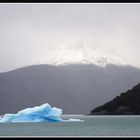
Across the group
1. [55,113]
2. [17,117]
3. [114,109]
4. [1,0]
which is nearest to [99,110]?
[114,109]

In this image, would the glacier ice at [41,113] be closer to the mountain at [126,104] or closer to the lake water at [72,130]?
the lake water at [72,130]

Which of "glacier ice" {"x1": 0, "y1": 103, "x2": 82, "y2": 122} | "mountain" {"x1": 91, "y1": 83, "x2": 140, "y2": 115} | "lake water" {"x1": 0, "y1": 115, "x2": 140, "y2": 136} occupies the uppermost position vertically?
"mountain" {"x1": 91, "y1": 83, "x2": 140, "y2": 115}

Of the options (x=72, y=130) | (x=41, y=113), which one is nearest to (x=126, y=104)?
(x=41, y=113)

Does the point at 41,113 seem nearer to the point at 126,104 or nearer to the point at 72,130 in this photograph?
the point at 72,130

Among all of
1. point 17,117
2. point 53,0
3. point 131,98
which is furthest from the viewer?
point 131,98

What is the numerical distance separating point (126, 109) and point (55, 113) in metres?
62.0

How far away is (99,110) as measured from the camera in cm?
13438

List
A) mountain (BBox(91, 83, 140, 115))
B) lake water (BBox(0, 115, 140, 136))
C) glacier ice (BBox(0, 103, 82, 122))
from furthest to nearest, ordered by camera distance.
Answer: mountain (BBox(91, 83, 140, 115))
glacier ice (BBox(0, 103, 82, 122))
lake water (BBox(0, 115, 140, 136))

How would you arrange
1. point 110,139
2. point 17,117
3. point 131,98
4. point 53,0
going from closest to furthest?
1. point 110,139
2. point 53,0
3. point 17,117
4. point 131,98

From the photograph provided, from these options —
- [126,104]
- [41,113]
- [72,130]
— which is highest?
[126,104]

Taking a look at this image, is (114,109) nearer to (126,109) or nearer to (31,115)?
Result: (126,109)

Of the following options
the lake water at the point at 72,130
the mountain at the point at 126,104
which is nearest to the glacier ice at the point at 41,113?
the lake water at the point at 72,130

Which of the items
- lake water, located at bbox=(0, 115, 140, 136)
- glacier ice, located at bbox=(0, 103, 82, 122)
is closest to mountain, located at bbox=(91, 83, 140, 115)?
lake water, located at bbox=(0, 115, 140, 136)

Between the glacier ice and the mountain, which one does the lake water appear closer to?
the glacier ice
